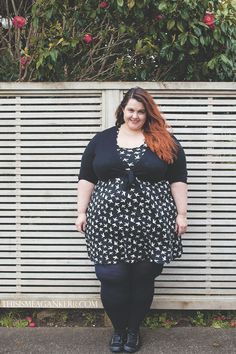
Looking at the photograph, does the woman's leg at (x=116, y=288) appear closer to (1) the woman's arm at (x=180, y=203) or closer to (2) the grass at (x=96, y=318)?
(1) the woman's arm at (x=180, y=203)

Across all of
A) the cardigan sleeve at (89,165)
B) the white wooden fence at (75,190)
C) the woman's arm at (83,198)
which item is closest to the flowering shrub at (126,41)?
the white wooden fence at (75,190)

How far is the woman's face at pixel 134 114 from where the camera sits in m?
3.37

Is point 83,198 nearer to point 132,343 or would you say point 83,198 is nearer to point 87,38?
point 132,343

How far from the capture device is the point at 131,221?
3314mm

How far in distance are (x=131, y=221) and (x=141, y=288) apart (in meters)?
0.54

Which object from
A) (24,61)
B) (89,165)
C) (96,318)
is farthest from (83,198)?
(24,61)

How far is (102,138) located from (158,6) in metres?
1.15

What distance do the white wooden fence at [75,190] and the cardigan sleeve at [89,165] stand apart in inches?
14.4

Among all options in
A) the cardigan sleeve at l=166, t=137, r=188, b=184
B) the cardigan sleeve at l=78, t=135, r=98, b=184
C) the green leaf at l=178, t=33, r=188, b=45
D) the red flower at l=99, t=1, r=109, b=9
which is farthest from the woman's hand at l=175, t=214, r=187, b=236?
the red flower at l=99, t=1, r=109, b=9

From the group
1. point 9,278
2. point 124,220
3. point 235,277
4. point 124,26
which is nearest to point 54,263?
point 9,278

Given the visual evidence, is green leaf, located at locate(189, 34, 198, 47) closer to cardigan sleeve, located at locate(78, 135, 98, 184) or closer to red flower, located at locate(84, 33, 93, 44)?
red flower, located at locate(84, 33, 93, 44)

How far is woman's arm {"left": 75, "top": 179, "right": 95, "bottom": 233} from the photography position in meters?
3.58

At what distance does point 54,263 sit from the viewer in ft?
13.1

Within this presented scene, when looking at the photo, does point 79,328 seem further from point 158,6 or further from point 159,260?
point 158,6
